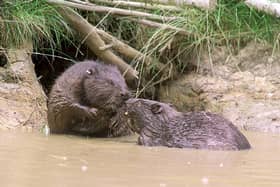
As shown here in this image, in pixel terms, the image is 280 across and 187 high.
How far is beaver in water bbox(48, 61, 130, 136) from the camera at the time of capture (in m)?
5.54

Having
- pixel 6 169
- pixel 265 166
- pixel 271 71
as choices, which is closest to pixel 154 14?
pixel 271 71

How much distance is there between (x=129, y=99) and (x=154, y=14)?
5.49 ft

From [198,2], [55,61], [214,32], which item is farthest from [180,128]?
[55,61]

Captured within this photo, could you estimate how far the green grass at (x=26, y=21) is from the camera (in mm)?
6457

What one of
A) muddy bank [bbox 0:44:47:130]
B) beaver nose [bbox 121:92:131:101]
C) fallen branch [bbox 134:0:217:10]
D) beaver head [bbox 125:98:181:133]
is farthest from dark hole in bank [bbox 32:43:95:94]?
beaver head [bbox 125:98:181:133]

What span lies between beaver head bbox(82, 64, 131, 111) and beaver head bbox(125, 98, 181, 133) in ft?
0.59

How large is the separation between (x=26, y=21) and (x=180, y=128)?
7.48 ft

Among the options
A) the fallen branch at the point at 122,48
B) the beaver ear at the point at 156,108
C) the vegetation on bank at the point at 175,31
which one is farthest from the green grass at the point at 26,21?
the beaver ear at the point at 156,108

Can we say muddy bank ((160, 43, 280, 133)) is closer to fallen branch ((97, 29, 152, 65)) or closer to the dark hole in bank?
fallen branch ((97, 29, 152, 65))

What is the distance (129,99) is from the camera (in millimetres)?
5395

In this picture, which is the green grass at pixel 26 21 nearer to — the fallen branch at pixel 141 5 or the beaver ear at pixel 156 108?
the fallen branch at pixel 141 5

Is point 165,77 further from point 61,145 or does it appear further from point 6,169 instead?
point 6,169

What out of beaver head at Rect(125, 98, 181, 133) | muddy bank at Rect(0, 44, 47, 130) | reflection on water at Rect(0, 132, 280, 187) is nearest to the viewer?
reflection on water at Rect(0, 132, 280, 187)

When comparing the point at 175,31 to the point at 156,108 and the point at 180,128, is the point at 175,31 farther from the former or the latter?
the point at 180,128
